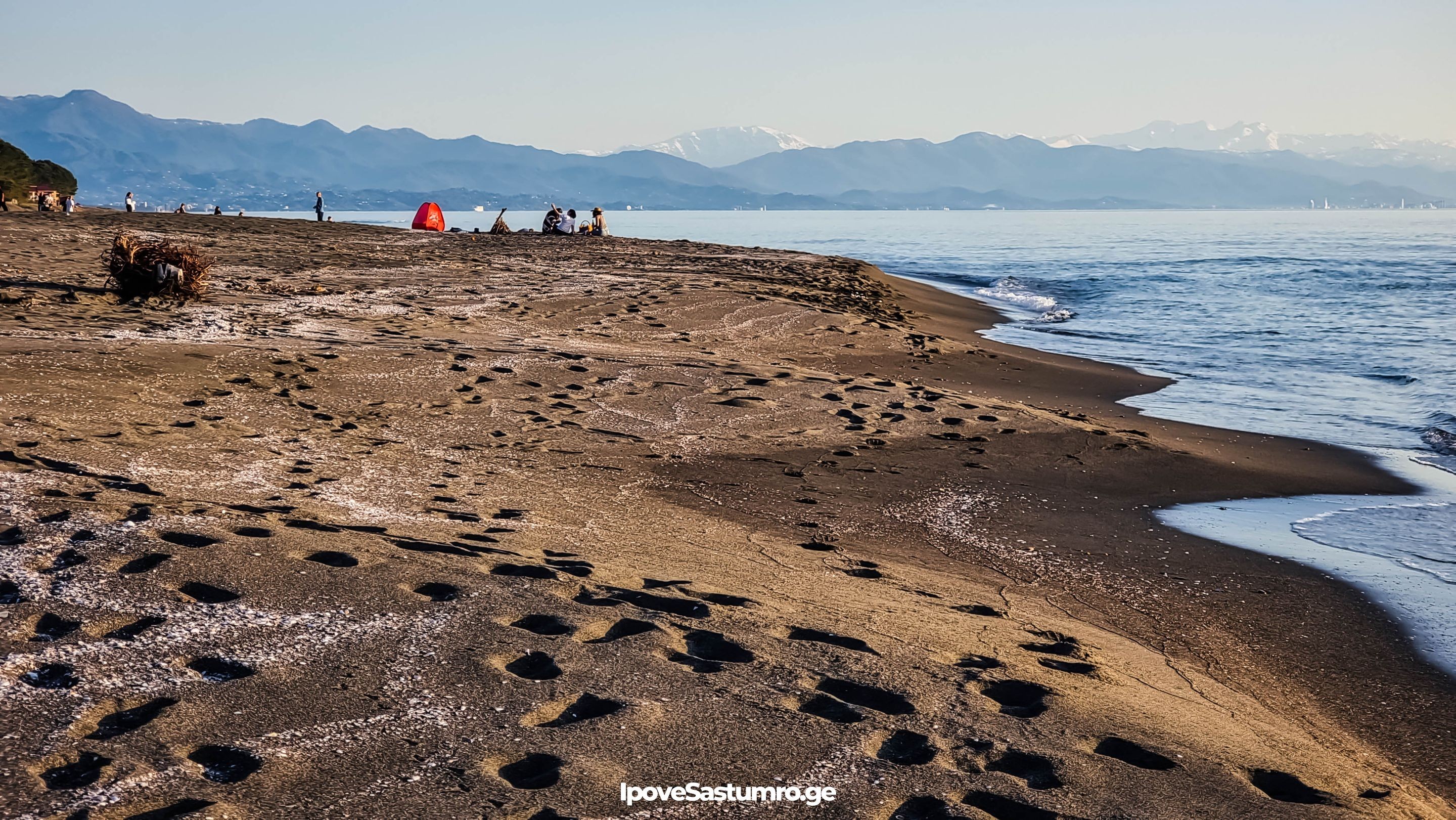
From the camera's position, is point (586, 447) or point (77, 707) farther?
point (586, 447)

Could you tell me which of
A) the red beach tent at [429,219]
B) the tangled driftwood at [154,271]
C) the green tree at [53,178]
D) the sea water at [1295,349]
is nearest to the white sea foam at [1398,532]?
the sea water at [1295,349]

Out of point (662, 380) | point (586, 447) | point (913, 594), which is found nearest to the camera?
point (913, 594)

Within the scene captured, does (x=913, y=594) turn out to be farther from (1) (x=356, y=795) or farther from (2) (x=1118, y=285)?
(2) (x=1118, y=285)

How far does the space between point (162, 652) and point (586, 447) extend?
14.4 feet

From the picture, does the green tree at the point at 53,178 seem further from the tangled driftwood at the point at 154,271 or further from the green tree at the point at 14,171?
the tangled driftwood at the point at 154,271

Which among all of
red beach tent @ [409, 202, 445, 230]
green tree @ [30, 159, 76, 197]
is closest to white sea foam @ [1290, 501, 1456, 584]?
red beach tent @ [409, 202, 445, 230]

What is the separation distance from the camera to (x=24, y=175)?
36.9 metres

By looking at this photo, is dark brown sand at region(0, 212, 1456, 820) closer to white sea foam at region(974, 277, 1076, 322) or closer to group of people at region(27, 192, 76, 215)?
white sea foam at region(974, 277, 1076, 322)

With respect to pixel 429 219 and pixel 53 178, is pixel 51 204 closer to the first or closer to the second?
pixel 53 178

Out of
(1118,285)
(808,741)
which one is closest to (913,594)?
(808,741)

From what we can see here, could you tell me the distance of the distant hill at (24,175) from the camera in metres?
35.3

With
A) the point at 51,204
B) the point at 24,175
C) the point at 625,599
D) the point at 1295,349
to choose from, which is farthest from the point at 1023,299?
the point at 24,175

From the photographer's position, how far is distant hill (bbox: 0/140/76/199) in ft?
116

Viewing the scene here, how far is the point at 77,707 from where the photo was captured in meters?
3.04
